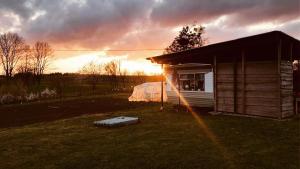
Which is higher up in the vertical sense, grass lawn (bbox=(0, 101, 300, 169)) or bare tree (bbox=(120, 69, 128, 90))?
bare tree (bbox=(120, 69, 128, 90))

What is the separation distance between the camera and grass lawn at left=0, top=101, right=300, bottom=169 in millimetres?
6711

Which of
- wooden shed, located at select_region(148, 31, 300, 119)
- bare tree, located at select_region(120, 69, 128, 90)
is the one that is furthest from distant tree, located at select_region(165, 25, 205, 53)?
wooden shed, located at select_region(148, 31, 300, 119)

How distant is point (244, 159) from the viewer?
679cm

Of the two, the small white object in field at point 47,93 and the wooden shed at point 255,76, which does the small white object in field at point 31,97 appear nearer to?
the small white object in field at point 47,93

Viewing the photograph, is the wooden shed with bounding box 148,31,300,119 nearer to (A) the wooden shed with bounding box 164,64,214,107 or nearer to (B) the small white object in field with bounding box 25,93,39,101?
(A) the wooden shed with bounding box 164,64,214,107

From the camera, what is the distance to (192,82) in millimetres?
18531

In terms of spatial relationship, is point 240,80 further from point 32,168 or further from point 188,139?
point 32,168

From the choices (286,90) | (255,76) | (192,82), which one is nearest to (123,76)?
(192,82)

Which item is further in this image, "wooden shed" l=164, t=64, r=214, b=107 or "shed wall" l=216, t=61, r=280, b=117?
"wooden shed" l=164, t=64, r=214, b=107

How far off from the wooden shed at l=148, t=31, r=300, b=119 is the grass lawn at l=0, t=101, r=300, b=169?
155 centimetres

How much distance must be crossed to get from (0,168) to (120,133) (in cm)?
→ 457

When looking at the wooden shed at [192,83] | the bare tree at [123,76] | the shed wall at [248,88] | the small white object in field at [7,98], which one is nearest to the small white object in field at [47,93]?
the small white object in field at [7,98]

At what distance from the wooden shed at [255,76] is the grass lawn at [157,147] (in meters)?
1.55

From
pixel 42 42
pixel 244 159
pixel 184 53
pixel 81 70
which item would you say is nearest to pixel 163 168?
pixel 244 159
